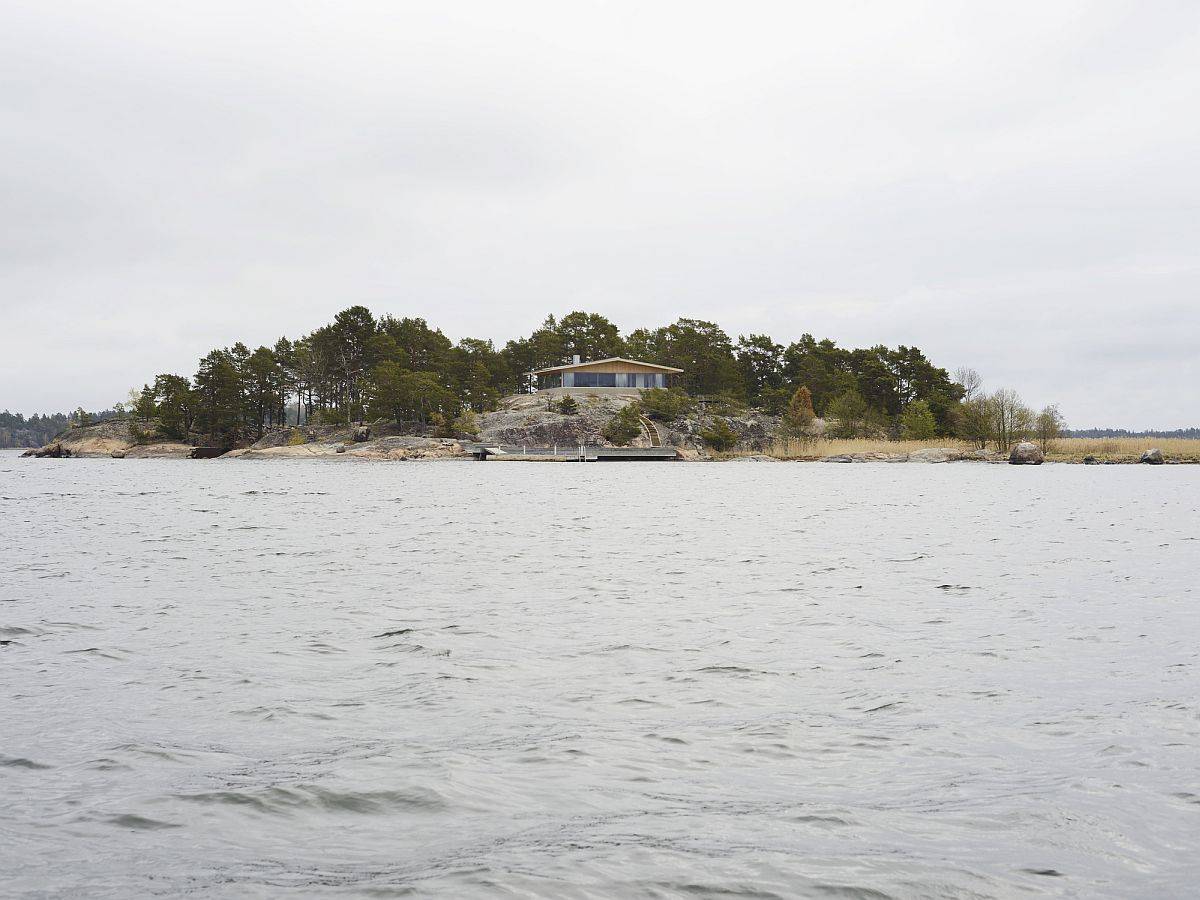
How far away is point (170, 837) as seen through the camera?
5.57 meters

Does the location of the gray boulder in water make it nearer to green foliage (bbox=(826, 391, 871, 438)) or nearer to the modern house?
green foliage (bbox=(826, 391, 871, 438))

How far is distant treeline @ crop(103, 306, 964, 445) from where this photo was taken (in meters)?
110

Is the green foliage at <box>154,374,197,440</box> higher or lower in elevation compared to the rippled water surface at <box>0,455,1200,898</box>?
higher

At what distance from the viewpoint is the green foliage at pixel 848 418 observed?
341ft

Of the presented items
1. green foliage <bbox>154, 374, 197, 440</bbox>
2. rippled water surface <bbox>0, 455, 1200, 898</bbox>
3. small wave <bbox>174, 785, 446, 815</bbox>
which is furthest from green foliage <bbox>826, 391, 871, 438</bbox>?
small wave <bbox>174, 785, 446, 815</bbox>

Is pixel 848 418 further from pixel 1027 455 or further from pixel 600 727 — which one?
pixel 600 727

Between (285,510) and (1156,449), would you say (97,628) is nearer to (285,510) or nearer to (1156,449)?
(285,510)

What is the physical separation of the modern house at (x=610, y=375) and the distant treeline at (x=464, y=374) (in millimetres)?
8930

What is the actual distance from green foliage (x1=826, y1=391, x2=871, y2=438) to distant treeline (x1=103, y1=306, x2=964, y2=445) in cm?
28

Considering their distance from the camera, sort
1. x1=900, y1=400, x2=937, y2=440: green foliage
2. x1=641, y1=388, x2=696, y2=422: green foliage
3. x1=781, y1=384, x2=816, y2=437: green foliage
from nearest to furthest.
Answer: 1. x1=900, y1=400, x2=937, y2=440: green foliage
2. x1=781, y1=384, x2=816, y2=437: green foliage
3. x1=641, y1=388, x2=696, y2=422: green foliage

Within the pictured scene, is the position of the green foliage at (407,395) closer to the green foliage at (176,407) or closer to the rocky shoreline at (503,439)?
the rocky shoreline at (503,439)

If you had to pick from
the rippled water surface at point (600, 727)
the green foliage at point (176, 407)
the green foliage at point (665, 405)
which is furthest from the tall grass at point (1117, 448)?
the green foliage at point (176, 407)

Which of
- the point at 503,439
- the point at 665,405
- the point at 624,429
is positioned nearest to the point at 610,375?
the point at 665,405

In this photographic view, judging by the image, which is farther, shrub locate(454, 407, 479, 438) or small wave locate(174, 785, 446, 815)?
shrub locate(454, 407, 479, 438)
